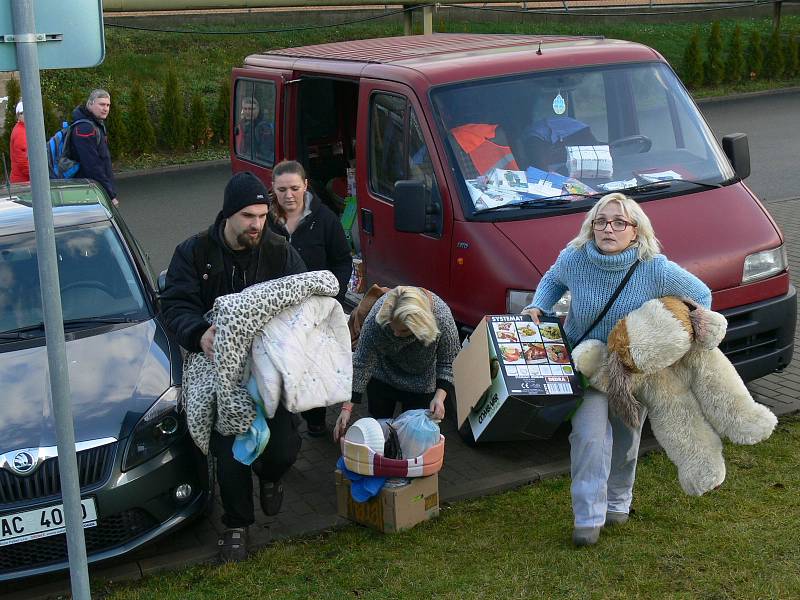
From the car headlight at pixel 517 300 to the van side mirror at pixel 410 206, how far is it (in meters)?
0.76

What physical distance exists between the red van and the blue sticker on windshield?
0.01 metres

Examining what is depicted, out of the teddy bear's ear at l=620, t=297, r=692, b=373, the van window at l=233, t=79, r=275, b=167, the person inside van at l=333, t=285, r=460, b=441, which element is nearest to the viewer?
the teddy bear's ear at l=620, t=297, r=692, b=373

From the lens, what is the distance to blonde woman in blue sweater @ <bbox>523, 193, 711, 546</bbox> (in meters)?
4.72

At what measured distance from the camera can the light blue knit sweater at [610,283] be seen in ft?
15.5

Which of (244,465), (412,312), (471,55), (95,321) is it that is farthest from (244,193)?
(471,55)

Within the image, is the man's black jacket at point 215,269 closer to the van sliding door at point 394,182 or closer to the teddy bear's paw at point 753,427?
the van sliding door at point 394,182

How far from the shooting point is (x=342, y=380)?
4824mm

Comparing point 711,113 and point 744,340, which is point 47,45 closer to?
point 744,340

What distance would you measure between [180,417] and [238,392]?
59 centimetres

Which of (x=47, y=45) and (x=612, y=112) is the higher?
(x=47, y=45)

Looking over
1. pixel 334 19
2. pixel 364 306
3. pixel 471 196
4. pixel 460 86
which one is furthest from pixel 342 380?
pixel 334 19

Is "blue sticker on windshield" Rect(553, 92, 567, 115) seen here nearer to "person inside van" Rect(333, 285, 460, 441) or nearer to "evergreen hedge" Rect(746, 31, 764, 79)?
"person inside van" Rect(333, 285, 460, 441)

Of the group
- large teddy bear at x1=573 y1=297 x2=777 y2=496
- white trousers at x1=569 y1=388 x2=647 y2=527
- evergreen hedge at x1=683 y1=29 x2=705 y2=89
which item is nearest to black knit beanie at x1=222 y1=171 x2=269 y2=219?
large teddy bear at x1=573 y1=297 x2=777 y2=496

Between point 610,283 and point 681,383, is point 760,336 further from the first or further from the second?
point 610,283
